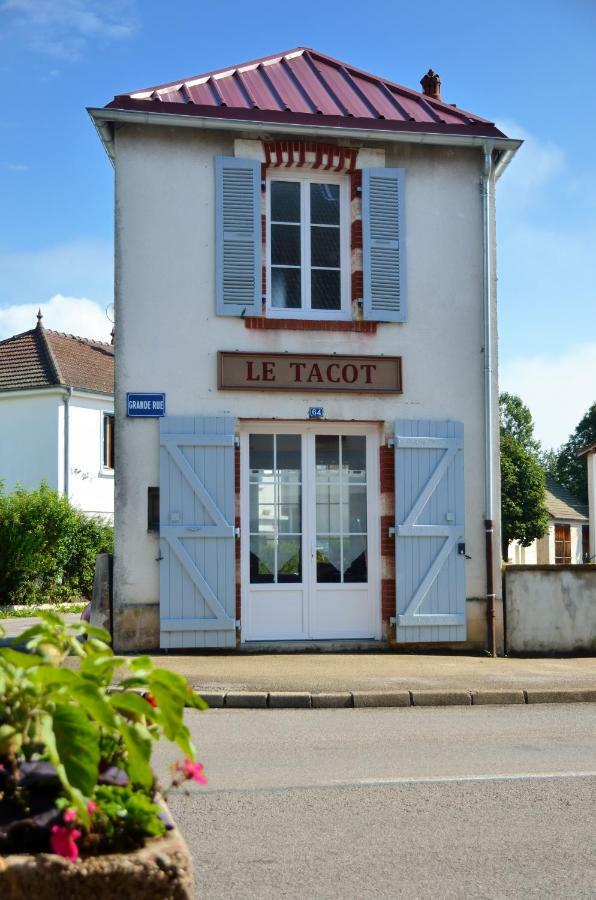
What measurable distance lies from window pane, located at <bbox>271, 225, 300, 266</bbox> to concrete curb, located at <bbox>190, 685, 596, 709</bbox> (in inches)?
215

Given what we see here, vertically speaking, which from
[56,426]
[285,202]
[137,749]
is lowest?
[137,749]

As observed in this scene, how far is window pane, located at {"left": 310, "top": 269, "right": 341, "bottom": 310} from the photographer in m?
12.7

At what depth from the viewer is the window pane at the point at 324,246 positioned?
12750 mm

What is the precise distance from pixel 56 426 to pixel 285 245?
16.3 m

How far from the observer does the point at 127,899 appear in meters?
2.38

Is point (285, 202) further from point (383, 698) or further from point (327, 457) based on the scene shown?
point (383, 698)

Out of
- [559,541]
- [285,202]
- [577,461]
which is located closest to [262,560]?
[285,202]

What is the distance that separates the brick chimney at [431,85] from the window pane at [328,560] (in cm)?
719

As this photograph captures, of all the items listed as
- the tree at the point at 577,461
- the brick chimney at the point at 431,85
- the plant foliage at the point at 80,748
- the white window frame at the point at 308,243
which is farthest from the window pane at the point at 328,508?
the tree at the point at 577,461

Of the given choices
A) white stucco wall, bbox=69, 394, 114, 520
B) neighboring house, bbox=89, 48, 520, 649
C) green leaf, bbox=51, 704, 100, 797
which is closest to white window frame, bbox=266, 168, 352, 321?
neighboring house, bbox=89, 48, 520, 649

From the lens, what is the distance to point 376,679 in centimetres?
1012

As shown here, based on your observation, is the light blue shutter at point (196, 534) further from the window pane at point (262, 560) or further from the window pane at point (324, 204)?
the window pane at point (324, 204)

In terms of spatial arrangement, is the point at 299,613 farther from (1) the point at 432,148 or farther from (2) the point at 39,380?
(2) the point at 39,380

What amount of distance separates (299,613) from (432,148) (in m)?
5.83
